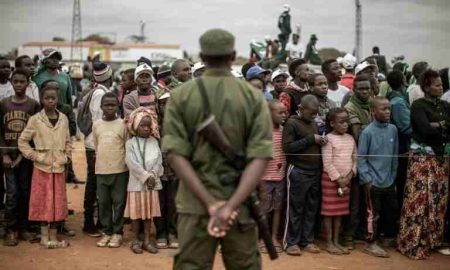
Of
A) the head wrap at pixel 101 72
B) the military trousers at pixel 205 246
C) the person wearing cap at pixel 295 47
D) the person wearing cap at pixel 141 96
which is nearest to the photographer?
the military trousers at pixel 205 246

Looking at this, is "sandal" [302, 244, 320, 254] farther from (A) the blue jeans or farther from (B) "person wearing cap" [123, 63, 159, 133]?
(A) the blue jeans

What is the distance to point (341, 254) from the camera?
5551 mm

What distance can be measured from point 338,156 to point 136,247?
2.25 m

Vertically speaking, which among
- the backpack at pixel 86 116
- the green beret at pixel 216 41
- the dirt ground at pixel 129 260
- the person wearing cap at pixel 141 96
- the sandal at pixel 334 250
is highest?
the green beret at pixel 216 41

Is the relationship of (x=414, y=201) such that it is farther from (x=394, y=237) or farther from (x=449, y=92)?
(x=449, y=92)

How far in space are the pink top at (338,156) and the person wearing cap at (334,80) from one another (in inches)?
41.2

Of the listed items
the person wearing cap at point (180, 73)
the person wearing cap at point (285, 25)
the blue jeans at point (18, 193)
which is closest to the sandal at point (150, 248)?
the blue jeans at point (18, 193)

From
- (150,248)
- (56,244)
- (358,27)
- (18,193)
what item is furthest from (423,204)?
(358,27)

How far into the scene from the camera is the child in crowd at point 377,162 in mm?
5516

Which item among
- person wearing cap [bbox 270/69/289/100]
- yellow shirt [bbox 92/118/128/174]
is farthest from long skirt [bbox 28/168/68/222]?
person wearing cap [bbox 270/69/289/100]

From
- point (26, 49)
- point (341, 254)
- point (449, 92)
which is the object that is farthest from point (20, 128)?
point (26, 49)

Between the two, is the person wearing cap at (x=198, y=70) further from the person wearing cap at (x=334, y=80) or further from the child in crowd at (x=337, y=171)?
the child in crowd at (x=337, y=171)

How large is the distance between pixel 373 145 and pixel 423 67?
2.96 metres

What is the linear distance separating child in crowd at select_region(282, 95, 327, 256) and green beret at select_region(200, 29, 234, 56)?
8.08ft
